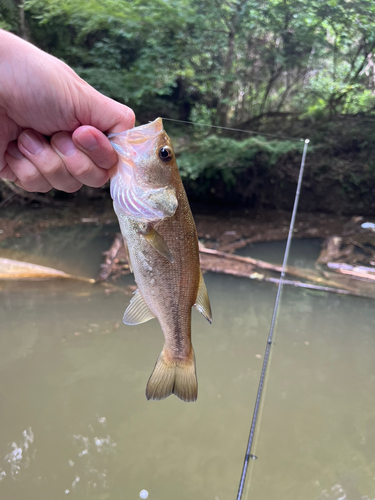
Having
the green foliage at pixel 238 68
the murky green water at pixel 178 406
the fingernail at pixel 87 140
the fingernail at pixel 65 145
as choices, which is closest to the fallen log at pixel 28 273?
the murky green water at pixel 178 406

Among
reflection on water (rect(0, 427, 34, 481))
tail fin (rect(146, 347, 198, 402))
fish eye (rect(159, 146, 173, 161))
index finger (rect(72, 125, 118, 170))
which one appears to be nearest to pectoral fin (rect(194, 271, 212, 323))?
tail fin (rect(146, 347, 198, 402))

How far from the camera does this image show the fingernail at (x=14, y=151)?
1254 mm

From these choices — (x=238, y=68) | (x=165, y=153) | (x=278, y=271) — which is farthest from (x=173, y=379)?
(x=238, y=68)

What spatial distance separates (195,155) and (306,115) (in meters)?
3.08

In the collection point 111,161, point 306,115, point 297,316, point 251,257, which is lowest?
point 251,257

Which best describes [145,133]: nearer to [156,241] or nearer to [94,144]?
[94,144]

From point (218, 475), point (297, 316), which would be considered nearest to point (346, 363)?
point (297, 316)

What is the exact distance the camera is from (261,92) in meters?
7.76

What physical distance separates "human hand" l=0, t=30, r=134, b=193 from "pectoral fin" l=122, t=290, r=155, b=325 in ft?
1.63

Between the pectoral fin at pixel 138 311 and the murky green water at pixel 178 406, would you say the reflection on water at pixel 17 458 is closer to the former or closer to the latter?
the murky green water at pixel 178 406

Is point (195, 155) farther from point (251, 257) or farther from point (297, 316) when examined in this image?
point (297, 316)

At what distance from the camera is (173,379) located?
1178mm

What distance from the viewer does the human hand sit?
105 cm

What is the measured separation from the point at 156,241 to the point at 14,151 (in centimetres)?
72
